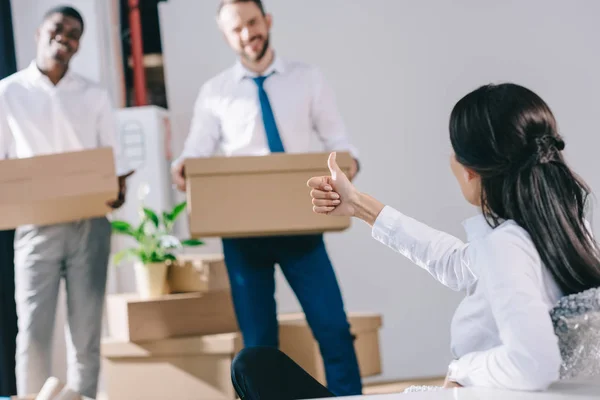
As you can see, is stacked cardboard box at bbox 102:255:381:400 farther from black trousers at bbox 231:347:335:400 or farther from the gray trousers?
black trousers at bbox 231:347:335:400

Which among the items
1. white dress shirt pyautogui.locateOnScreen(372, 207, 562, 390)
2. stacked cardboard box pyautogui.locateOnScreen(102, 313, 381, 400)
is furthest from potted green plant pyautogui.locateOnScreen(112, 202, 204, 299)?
white dress shirt pyautogui.locateOnScreen(372, 207, 562, 390)

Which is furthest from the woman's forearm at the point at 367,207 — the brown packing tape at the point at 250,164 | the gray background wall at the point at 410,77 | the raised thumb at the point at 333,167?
the gray background wall at the point at 410,77

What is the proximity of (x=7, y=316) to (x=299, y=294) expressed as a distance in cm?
107

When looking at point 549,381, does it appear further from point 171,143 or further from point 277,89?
point 171,143

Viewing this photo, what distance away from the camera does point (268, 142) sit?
7.27 feet

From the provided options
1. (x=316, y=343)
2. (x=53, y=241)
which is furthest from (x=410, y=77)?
(x=53, y=241)

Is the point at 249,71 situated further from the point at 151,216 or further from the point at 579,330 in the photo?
the point at 579,330

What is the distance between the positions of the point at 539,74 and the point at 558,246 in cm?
247

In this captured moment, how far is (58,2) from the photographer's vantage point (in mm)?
2947

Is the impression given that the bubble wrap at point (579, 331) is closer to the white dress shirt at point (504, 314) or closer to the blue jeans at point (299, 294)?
the white dress shirt at point (504, 314)

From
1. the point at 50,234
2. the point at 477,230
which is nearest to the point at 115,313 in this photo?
the point at 50,234

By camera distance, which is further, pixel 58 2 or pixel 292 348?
pixel 58 2

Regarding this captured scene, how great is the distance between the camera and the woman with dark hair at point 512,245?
0.84 meters

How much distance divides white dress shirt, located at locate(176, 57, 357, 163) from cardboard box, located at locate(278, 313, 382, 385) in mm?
689
